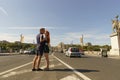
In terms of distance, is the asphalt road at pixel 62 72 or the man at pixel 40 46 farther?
the man at pixel 40 46

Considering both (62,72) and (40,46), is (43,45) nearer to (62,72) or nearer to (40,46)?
(40,46)

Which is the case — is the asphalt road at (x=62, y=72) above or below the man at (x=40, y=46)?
below

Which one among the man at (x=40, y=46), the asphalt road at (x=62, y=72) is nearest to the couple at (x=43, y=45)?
the man at (x=40, y=46)

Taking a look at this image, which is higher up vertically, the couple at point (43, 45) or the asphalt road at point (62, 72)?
the couple at point (43, 45)

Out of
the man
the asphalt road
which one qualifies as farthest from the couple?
the asphalt road

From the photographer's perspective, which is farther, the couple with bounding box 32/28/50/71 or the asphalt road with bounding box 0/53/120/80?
the couple with bounding box 32/28/50/71

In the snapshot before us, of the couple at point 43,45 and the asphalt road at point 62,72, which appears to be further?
the couple at point 43,45

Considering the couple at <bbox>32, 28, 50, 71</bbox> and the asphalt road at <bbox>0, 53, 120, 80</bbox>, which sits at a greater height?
the couple at <bbox>32, 28, 50, 71</bbox>

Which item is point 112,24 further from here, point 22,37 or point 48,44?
point 48,44

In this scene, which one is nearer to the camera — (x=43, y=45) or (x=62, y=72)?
(x=62, y=72)

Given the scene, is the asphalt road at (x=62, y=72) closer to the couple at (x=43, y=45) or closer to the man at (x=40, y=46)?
the man at (x=40, y=46)

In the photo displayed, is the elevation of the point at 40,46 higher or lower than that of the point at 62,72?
higher

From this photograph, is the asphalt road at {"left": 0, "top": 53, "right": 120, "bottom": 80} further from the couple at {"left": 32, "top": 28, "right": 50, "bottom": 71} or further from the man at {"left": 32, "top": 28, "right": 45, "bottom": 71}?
the couple at {"left": 32, "top": 28, "right": 50, "bottom": 71}

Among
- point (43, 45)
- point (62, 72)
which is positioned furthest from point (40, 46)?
point (62, 72)
